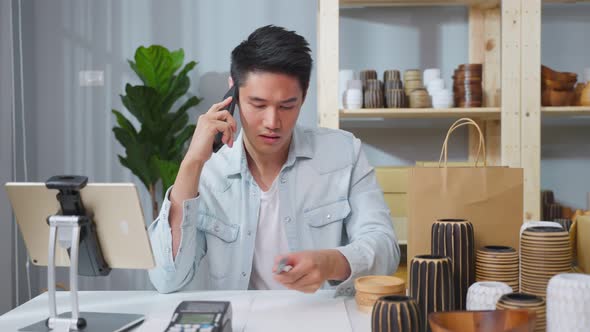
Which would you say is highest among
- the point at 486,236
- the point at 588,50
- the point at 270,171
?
the point at 588,50

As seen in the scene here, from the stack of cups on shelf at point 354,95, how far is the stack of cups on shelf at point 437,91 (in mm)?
338

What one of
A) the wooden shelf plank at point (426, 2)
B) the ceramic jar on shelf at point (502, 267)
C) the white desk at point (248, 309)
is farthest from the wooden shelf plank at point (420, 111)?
the ceramic jar on shelf at point (502, 267)

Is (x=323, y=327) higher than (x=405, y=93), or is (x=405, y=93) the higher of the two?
(x=405, y=93)

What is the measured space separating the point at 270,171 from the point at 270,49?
36 centimetres

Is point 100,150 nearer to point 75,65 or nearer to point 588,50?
point 75,65

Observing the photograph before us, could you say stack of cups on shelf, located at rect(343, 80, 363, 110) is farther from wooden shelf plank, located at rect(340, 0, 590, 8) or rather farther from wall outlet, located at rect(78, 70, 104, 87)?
wall outlet, located at rect(78, 70, 104, 87)

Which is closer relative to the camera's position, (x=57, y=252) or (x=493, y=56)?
(x=57, y=252)

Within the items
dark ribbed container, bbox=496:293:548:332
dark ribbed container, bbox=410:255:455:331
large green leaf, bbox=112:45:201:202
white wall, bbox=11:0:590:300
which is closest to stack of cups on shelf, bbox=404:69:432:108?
white wall, bbox=11:0:590:300

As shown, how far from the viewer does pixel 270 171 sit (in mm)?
1824

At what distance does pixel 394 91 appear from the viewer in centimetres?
295

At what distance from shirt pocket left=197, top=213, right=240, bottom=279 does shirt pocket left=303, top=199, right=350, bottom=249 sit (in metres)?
0.21

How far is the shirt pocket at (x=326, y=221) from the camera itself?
5.79ft

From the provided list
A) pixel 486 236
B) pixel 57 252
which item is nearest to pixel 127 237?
pixel 57 252

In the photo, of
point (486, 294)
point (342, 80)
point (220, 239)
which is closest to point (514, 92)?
point (342, 80)
